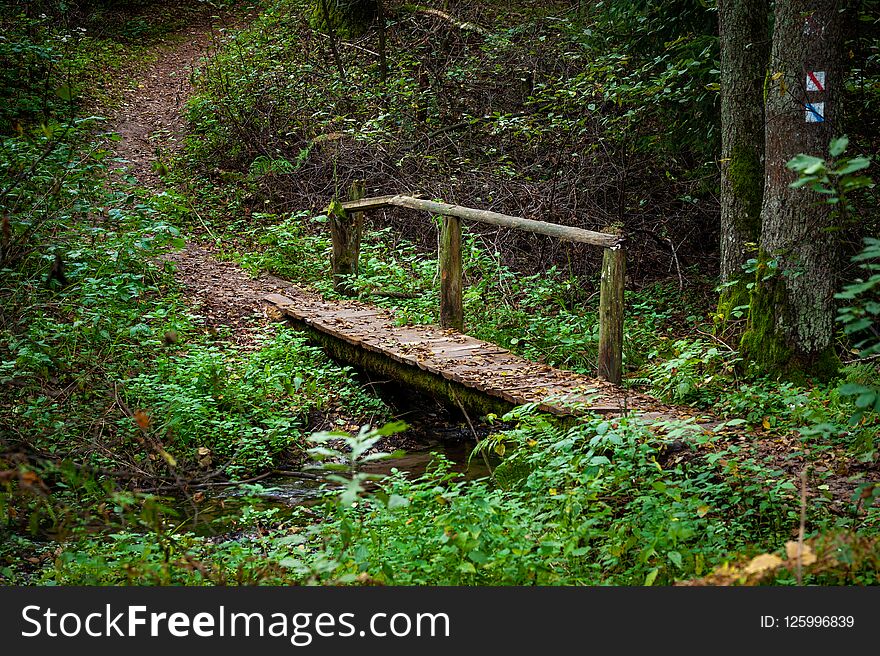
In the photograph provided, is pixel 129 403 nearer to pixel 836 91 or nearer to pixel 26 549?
pixel 26 549

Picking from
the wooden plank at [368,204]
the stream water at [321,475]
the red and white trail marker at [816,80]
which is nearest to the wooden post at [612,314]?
the stream water at [321,475]

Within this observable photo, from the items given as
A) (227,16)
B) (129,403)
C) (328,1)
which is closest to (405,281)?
(129,403)

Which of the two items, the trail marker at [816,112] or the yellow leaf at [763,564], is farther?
the trail marker at [816,112]

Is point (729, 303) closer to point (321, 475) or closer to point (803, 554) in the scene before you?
point (321, 475)

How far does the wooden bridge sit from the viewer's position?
267 inches

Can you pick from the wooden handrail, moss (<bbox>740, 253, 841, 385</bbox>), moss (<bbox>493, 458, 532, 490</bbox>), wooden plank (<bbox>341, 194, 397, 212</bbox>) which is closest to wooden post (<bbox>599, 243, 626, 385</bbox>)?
the wooden handrail

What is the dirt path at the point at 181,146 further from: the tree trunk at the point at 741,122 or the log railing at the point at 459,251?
the tree trunk at the point at 741,122

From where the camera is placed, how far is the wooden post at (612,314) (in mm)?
6887

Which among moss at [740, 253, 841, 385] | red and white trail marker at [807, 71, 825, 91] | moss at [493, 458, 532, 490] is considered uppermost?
red and white trail marker at [807, 71, 825, 91]

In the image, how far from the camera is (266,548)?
5414 millimetres

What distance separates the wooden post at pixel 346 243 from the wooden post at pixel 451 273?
2.29 meters

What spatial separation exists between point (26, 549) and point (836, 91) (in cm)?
679

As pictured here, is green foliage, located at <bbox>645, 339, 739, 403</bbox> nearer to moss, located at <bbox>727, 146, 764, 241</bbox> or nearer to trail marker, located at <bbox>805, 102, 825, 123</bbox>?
moss, located at <bbox>727, 146, 764, 241</bbox>

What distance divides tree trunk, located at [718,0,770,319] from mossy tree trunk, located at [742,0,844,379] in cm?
126
